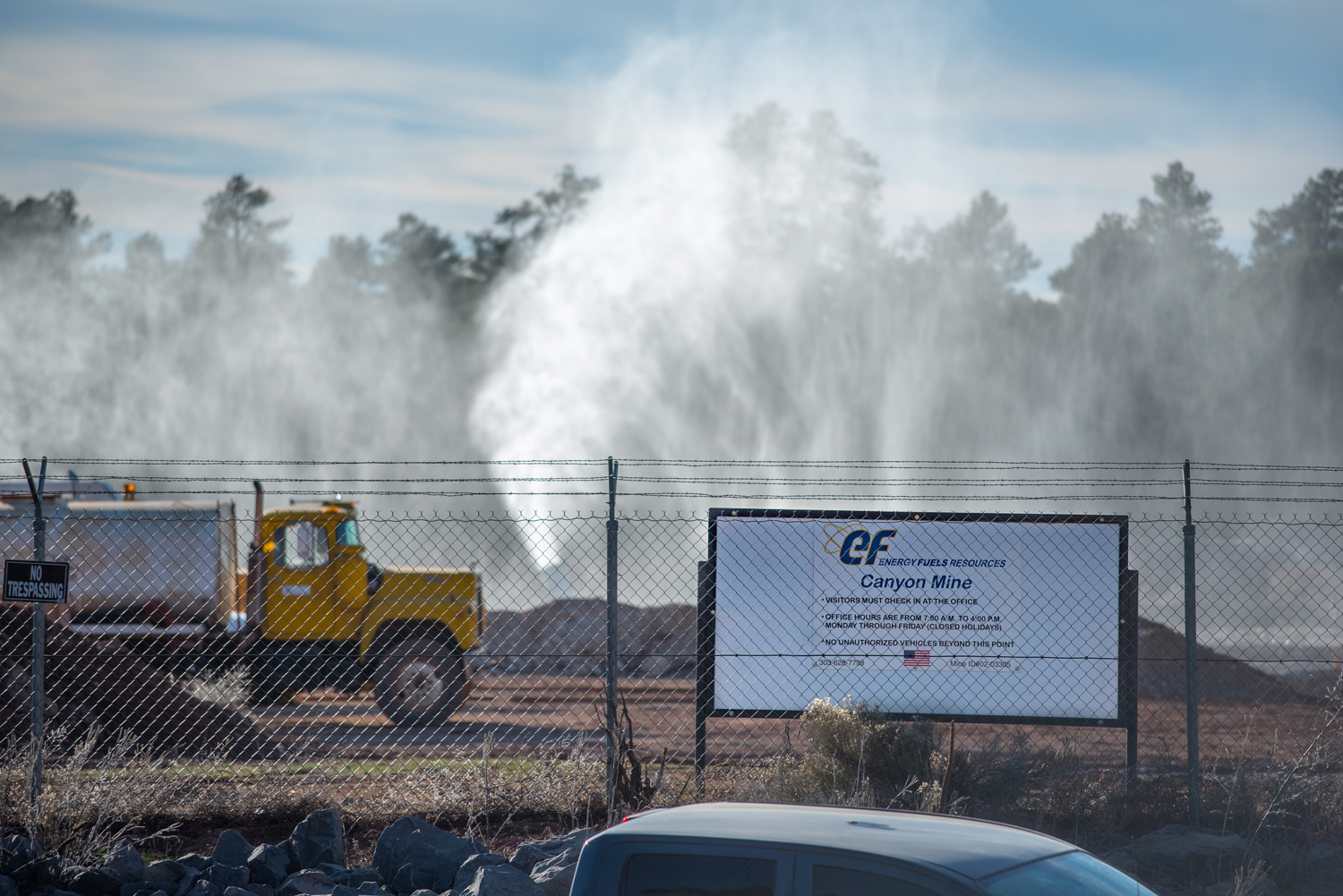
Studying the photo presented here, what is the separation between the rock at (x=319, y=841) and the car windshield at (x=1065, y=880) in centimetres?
441

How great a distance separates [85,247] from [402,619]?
4512cm

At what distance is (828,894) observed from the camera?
305 cm

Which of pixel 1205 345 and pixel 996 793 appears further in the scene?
pixel 1205 345

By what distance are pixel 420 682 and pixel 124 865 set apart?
8.50 meters

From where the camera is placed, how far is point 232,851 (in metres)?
6.13

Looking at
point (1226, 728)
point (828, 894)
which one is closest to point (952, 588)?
point (828, 894)

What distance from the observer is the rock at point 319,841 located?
20.5 feet

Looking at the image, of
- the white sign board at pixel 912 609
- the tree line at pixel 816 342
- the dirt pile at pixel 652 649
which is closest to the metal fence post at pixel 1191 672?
the white sign board at pixel 912 609

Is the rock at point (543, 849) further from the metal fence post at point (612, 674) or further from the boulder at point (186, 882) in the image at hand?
the boulder at point (186, 882)

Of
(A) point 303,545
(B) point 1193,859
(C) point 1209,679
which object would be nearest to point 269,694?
(A) point 303,545

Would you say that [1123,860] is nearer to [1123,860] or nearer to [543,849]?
[1123,860]

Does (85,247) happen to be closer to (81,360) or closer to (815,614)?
(81,360)

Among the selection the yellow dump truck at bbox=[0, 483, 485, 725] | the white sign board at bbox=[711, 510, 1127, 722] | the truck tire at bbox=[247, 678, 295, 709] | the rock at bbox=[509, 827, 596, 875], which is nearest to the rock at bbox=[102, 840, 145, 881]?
the rock at bbox=[509, 827, 596, 875]

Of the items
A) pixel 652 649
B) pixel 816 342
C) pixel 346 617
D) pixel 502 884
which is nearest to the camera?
pixel 502 884
